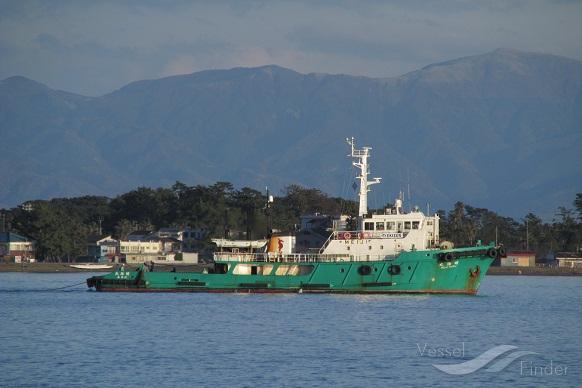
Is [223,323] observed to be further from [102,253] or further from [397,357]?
[102,253]

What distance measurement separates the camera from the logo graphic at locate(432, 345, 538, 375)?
125ft

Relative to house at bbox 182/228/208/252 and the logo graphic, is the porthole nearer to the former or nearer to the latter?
the logo graphic

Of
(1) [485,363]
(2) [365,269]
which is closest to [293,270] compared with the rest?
(2) [365,269]

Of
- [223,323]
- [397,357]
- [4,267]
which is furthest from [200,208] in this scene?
[397,357]

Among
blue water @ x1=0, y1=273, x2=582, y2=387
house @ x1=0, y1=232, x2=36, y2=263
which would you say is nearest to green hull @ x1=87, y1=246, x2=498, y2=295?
blue water @ x1=0, y1=273, x2=582, y2=387

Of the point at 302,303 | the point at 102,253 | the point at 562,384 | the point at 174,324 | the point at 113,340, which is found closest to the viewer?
the point at 562,384

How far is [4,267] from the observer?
4843 inches

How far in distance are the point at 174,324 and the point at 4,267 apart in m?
74.4

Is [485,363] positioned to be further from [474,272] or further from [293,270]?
[293,270]

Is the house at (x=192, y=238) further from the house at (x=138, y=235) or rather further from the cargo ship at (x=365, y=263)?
the cargo ship at (x=365, y=263)

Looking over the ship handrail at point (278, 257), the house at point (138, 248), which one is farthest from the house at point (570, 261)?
the ship handrail at point (278, 257)

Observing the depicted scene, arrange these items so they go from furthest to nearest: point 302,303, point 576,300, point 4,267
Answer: point 4,267 < point 576,300 < point 302,303

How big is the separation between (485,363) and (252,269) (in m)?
31.7

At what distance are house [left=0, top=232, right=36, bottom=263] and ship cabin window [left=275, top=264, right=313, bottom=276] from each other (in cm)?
6946
